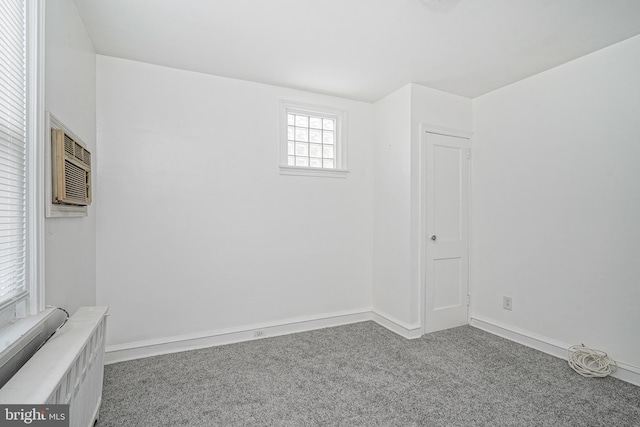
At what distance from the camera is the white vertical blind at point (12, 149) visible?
47.8 inches

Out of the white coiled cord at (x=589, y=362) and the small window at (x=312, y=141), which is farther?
the small window at (x=312, y=141)

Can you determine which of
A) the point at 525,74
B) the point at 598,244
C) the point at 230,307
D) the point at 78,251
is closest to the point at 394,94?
the point at 525,74

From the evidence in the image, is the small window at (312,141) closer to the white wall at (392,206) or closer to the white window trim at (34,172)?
the white wall at (392,206)

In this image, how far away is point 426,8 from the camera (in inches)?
79.0

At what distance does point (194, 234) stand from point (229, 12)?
1821 millimetres

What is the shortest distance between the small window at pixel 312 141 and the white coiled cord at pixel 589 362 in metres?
2.61

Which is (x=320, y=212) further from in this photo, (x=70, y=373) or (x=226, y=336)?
(x=70, y=373)

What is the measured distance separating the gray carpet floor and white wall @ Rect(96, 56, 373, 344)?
446 mm

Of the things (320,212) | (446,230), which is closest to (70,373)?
(320,212)

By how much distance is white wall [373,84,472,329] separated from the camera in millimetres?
3143

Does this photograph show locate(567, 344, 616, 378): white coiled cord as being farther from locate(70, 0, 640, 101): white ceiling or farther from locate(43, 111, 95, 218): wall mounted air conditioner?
locate(43, 111, 95, 218): wall mounted air conditioner

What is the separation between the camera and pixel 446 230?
336cm

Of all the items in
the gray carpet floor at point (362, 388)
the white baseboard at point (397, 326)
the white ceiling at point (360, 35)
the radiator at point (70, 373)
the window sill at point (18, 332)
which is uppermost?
the white ceiling at point (360, 35)

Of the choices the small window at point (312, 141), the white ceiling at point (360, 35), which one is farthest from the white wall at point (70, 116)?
the small window at point (312, 141)
